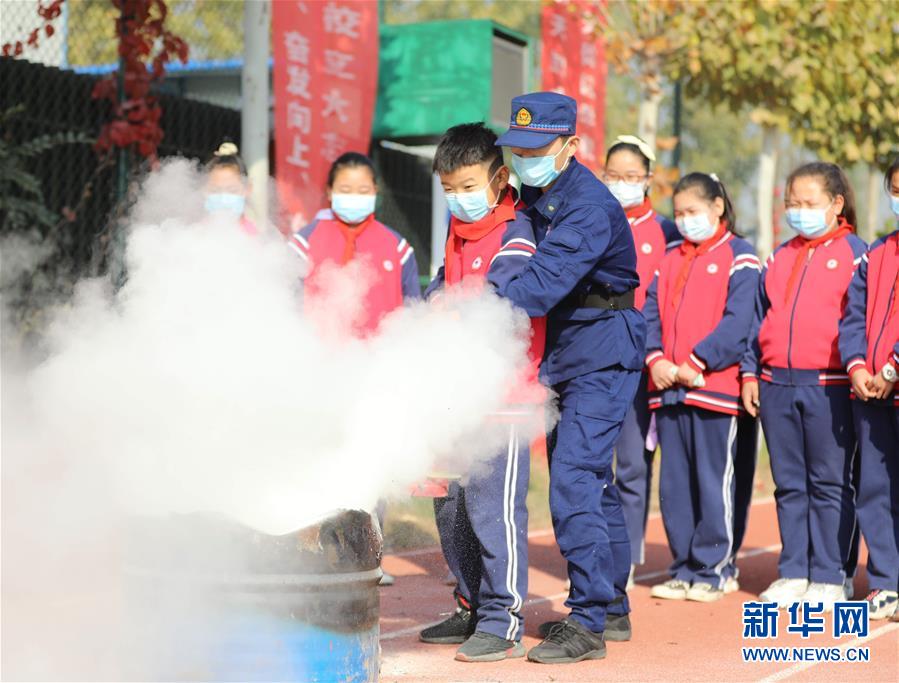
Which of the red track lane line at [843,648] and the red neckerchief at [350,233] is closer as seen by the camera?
the red track lane line at [843,648]

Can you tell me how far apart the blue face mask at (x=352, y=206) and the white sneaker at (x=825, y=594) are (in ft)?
10.0

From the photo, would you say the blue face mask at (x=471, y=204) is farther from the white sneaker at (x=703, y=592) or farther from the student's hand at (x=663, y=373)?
the white sneaker at (x=703, y=592)

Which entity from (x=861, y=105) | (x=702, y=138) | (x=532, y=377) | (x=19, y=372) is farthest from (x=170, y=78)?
(x=702, y=138)

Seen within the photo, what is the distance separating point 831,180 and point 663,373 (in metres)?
1.34

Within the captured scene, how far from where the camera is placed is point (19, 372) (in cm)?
856

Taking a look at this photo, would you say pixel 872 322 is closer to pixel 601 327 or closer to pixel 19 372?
pixel 601 327

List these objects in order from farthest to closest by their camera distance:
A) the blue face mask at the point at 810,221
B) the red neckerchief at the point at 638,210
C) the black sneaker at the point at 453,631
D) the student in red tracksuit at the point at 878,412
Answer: the red neckerchief at the point at 638,210, the blue face mask at the point at 810,221, the student in red tracksuit at the point at 878,412, the black sneaker at the point at 453,631

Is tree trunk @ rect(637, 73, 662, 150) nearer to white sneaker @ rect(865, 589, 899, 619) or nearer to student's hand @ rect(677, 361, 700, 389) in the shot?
student's hand @ rect(677, 361, 700, 389)

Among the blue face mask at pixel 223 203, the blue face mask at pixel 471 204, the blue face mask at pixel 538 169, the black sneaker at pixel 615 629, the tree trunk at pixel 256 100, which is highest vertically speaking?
the tree trunk at pixel 256 100

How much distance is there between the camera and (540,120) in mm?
5621

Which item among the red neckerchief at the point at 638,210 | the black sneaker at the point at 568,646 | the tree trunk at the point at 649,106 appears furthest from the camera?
the tree trunk at the point at 649,106

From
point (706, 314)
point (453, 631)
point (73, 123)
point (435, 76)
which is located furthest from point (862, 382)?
point (435, 76)

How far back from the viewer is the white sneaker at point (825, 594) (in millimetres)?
6891

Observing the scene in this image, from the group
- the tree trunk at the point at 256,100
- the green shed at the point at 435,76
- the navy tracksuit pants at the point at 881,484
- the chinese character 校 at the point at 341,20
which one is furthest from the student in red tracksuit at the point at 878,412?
the green shed at the point at 435,76
